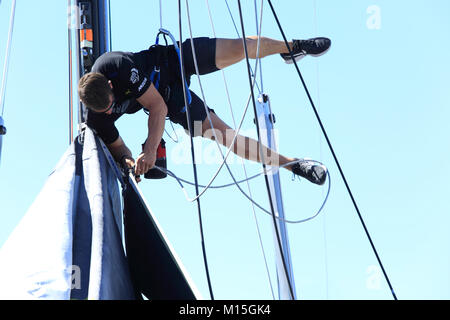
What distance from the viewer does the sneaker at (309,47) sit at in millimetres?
3820

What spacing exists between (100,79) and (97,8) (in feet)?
3.55

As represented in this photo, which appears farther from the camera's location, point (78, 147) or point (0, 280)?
point (78, 147)

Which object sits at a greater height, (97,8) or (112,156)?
(97,8)

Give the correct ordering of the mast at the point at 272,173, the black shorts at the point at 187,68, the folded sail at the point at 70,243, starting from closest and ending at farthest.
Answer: the folded sail at the point at 70,243, the black shorts at the point at 187,68, the mast at the point at 272,173

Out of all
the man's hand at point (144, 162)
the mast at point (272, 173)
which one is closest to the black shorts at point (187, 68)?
the mast at point (272, 173)

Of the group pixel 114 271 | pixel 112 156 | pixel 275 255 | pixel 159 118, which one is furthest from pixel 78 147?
pixel 275 255

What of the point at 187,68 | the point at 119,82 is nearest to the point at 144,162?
the point at 119,82

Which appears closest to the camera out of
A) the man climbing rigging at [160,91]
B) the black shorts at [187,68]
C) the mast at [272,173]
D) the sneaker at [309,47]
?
the man climbing rigging at [160,91]

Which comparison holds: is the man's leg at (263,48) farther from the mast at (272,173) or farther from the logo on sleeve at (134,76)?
the logo on sleeve at (134,76)

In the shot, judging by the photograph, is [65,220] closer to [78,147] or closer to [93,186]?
[93,186]

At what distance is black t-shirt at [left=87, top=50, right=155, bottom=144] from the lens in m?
3.06

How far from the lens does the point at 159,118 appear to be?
3.15 meters
